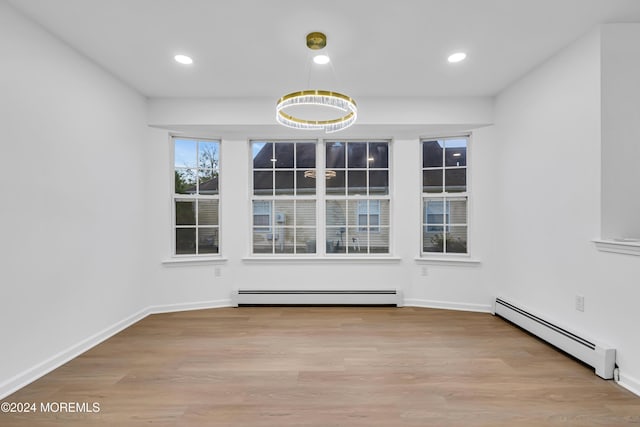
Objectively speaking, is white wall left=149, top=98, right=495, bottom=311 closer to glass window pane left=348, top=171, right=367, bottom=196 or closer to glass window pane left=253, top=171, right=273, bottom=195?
glass window pane left=253, top=171, right=273, bottom=195

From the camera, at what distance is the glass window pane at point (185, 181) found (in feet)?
13.5

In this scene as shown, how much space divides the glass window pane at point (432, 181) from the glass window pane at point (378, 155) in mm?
562

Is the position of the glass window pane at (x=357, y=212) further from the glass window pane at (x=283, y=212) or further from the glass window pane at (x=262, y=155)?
the glass window pane at (x=262, y=155)

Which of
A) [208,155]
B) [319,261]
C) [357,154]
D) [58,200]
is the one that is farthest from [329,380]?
[208,155]

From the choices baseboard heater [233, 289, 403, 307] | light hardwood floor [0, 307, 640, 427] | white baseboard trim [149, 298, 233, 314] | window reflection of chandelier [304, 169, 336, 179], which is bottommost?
light hardwood floor [0, 307, 640, 427]

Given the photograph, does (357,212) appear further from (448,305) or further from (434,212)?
(448,305)

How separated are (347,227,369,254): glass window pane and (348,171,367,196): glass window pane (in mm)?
534

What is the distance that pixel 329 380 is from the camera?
7.54ft

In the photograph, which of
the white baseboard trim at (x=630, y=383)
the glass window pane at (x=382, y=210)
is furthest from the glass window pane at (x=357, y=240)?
the white baseboard trim at (x=630, y=383)

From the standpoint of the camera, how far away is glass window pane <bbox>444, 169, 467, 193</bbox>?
4.15 metres

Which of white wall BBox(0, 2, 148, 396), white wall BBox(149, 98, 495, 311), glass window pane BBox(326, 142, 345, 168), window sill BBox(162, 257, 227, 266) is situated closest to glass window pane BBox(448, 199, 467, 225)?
white wall BBox(149, 98, 495, 311)

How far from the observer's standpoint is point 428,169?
4.28 meters

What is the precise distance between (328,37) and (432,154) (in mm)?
2379

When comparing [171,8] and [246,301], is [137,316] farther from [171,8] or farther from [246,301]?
[171,8]
